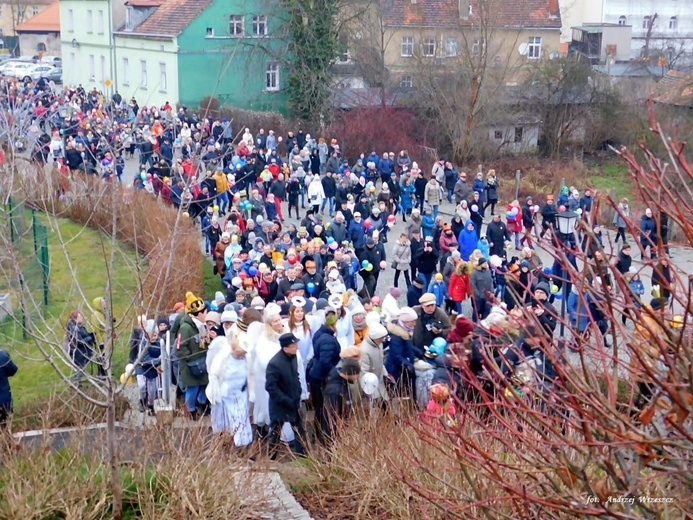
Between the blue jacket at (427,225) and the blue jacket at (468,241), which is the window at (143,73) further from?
the blue jacket at (468,241)

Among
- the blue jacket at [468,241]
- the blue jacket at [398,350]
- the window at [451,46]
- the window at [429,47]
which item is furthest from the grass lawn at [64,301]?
the window at [451,46]

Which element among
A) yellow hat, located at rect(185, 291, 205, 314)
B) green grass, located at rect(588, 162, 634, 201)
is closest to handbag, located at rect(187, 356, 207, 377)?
yellow hat, located at rect(185, 291, 205, 314)

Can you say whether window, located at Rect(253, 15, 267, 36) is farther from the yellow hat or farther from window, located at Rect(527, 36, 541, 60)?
the yellow hat

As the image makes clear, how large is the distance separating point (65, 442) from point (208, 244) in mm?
13146

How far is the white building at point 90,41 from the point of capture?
49.7m

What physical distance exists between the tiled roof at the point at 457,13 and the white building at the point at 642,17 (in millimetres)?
8962

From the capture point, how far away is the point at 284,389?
10031 mm

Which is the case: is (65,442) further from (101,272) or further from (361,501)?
(101,272)

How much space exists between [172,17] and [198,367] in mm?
36550

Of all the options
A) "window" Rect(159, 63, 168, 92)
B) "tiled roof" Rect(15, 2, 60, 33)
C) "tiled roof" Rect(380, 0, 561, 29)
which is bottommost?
"window" Rect(159, 63, 168, 92)

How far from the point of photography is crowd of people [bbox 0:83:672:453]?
8.79 metres

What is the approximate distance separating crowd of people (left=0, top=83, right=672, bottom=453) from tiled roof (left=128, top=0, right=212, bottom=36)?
12.1 metres

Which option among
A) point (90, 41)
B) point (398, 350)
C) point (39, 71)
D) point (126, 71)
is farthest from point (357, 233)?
point (39, 71)

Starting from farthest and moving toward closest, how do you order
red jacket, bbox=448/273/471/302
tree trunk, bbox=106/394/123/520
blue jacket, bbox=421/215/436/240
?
1. blue jacket, bbox=421/215/436/240
2. red jacket, bbox=448/273/471/302
3. tree trunk, bbox=106/394/123/520
